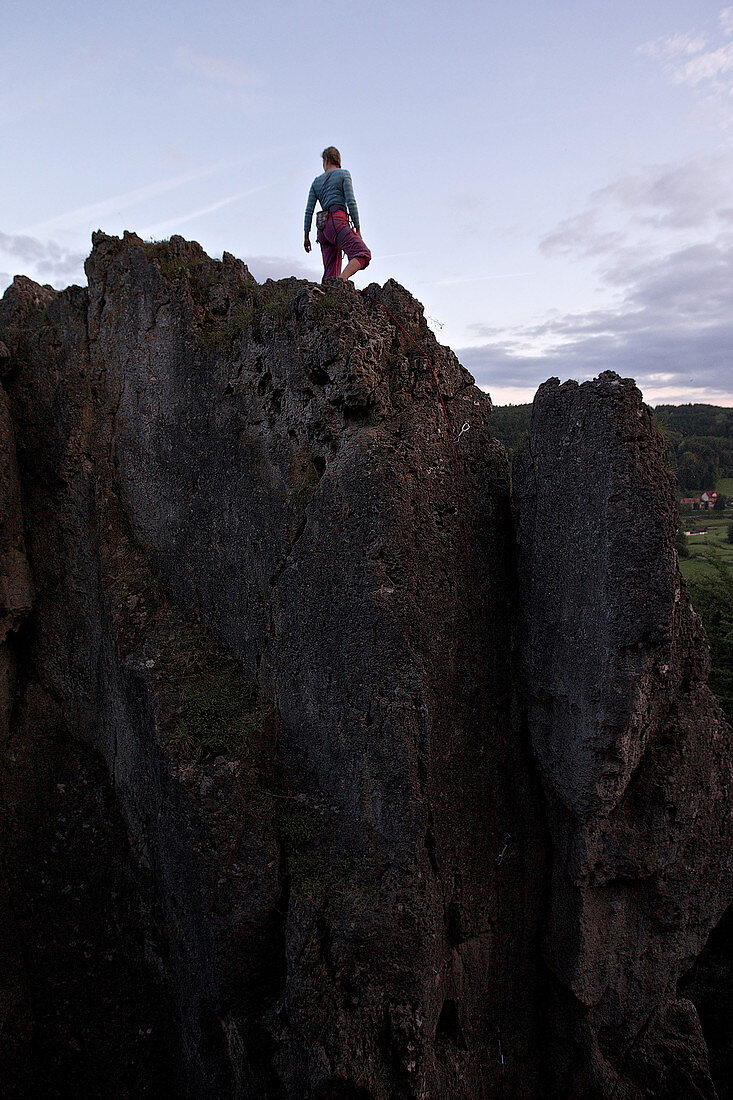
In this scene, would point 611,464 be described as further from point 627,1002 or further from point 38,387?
point 38,387

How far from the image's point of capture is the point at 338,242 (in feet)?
23.5

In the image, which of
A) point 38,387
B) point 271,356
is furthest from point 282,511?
point 38,387

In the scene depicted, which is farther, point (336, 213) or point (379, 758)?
point (336, 213)

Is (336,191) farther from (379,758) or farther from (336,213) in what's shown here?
(379,758)

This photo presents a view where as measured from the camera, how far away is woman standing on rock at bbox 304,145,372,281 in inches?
275

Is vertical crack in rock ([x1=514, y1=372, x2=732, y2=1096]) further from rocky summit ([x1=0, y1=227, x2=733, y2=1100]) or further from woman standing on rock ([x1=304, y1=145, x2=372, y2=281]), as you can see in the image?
woman standing on rock ([x1=304, y1=145, x2=372, y2=281])

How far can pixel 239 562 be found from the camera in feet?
21.5

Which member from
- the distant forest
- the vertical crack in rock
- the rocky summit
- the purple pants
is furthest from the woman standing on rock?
the distant forest

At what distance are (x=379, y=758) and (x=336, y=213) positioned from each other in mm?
5741

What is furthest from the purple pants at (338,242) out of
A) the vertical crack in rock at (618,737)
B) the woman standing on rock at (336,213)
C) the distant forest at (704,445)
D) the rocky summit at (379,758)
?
the distant forest at (704,445)

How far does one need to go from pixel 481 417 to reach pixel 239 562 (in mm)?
2788

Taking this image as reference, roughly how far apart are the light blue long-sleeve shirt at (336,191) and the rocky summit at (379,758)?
1.29 m

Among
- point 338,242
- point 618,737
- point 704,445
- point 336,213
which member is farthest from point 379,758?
point 704,445

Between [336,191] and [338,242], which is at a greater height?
[336,191]
